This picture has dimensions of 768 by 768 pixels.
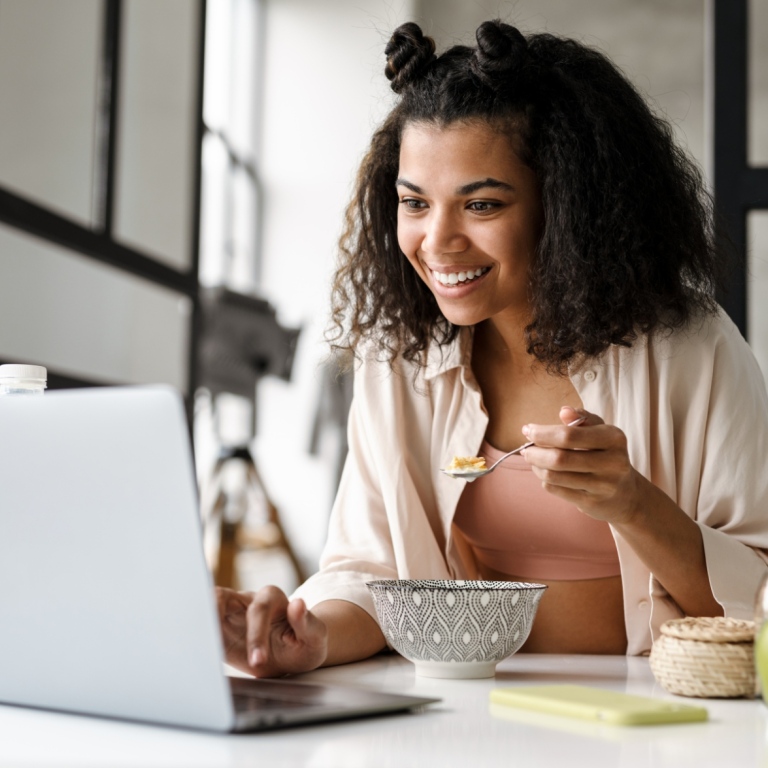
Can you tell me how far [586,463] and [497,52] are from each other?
0.64 meters

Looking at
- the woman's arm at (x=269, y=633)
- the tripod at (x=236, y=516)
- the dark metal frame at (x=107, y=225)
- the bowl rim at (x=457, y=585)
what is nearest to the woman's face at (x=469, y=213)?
the bowl rim at (x=457, y=585)

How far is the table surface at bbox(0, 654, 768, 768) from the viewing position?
618mm

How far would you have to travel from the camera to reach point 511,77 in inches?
56.2

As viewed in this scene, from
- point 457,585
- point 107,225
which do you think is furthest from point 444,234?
point 107,225

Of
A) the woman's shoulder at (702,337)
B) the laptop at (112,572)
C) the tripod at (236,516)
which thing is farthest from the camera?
the tripod at (236,516)

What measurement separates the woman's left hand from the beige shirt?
19 cm

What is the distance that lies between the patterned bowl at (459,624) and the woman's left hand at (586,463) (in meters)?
0.13

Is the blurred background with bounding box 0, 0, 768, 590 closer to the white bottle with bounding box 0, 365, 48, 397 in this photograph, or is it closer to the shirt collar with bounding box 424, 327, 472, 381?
the shirt collar with bounding box 424, 327, 472, 381

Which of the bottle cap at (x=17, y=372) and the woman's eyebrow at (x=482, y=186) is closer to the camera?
the bottle cap at (x=17, y=372)

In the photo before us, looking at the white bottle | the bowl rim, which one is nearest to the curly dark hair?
the bowl rim

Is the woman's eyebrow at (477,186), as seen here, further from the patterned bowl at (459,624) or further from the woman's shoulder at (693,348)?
the patterned bowl at (459,624)

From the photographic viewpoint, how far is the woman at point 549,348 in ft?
4.50

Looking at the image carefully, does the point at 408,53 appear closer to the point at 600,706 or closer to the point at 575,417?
the point at 575,417

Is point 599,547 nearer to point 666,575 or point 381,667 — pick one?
point 666,575
